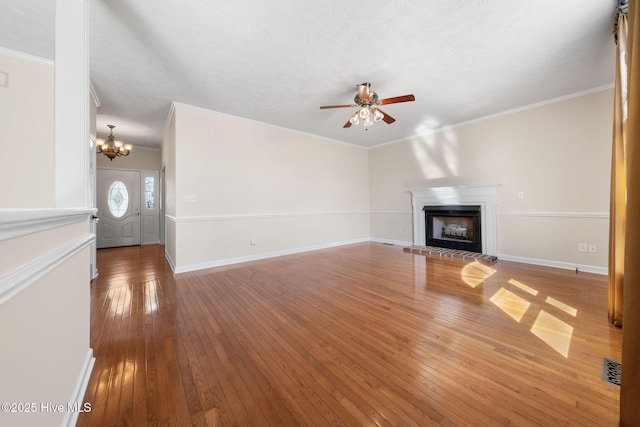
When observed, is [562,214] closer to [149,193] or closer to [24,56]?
[24,56]

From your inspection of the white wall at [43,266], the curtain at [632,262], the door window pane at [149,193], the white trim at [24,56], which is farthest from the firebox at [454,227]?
the door window pane at [149,193]

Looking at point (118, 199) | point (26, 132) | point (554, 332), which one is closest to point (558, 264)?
point (554, 332)

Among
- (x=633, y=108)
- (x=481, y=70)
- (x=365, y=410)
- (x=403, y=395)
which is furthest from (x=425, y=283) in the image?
(x=481, y=70)

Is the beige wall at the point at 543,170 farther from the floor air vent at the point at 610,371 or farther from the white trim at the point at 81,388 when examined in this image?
the white trim at the point at 81,388

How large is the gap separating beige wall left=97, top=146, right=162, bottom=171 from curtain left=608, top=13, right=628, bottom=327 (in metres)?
8.46

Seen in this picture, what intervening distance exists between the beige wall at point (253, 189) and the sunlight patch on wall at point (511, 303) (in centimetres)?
368

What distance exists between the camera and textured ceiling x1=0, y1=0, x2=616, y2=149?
203cm

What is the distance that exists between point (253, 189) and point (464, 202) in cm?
432

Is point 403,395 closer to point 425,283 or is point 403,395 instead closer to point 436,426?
point 436,426

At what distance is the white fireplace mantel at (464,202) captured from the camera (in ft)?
14.7

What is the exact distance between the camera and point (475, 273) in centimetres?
357

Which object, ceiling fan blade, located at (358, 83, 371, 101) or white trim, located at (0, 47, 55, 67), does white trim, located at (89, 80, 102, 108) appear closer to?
white trim, located at (0, 47, 55, 67)

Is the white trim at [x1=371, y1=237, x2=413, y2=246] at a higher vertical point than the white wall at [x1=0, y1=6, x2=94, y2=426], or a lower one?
lower

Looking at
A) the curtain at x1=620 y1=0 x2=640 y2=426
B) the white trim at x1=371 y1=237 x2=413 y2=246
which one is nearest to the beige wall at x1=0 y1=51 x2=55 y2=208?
the curtain at x1=620 y1=0 x2=640 y2=426
